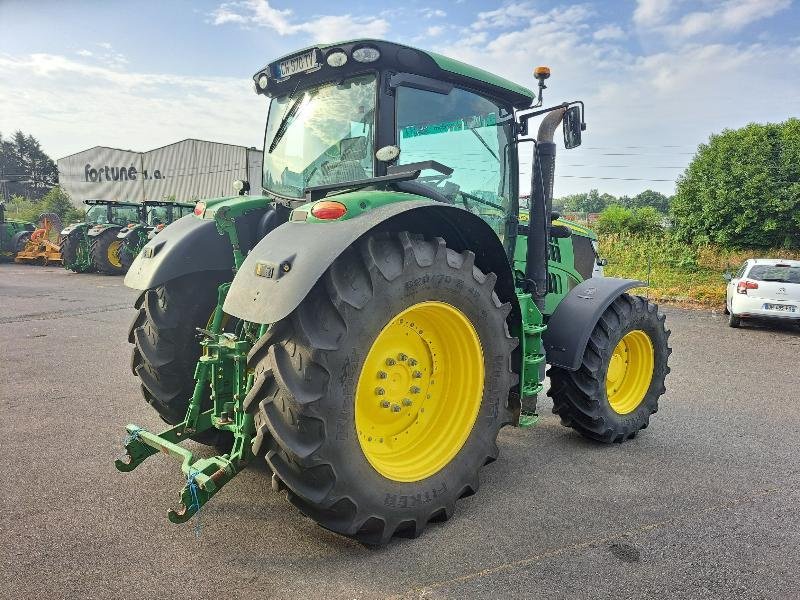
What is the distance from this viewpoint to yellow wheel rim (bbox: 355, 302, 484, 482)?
2850 mm

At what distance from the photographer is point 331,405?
2.39 m

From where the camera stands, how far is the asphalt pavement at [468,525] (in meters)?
2.42

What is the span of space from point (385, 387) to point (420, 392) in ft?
0.82

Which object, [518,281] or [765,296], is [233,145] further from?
[518,281]

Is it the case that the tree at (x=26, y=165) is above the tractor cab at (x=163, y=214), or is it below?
above

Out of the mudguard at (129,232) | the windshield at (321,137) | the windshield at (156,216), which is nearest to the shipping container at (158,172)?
the windshield at (156,216)

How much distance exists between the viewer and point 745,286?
10.3 metres

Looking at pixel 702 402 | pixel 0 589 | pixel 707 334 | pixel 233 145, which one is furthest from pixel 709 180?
pixel 233 145

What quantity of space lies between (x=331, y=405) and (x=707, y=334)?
9.00 meters

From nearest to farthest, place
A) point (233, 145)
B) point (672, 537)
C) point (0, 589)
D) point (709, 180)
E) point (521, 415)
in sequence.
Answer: point (0, 589)
point (672, 537)
point (521, 415)
point (709, 180)
point (233, 145)

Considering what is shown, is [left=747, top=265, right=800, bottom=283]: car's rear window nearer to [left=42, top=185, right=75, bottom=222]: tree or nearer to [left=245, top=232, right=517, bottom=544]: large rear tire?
[left=245, top=232, right=517, bottom=544]: large rear tire

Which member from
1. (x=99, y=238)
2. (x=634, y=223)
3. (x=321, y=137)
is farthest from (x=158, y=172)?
(x=321, y=137)

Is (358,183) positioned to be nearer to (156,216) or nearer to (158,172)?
(156,216)

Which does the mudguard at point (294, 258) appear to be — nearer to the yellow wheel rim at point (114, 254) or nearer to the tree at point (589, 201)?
the yellow wheel rim at point (114, 254)
